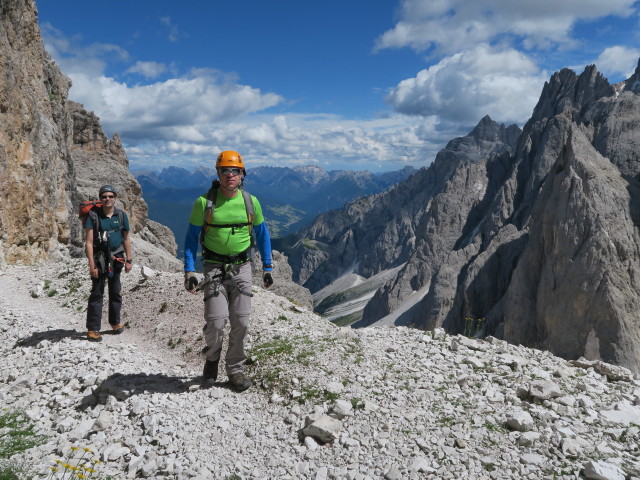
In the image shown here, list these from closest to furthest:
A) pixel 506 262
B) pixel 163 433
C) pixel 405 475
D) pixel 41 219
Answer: pixel 405 475
pixel 163 433
pixel 41 219
pixel 506 262

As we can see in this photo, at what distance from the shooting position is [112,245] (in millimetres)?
11172

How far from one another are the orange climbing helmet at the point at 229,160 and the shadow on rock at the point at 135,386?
4.48 metres

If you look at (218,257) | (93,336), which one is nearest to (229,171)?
(218,257)

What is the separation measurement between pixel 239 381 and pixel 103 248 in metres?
5.49

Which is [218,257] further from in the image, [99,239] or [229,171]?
[99,239]

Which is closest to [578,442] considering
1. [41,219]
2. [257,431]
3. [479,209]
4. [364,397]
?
[364,397]

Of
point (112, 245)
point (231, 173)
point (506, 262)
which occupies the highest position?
point (231, 173)

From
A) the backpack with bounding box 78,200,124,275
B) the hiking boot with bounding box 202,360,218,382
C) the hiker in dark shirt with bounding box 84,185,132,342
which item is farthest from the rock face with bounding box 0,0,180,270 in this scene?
the hiking boot with bounding box 202,360,218,382

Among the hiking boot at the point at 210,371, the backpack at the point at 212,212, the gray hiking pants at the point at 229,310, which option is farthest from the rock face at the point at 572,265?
the backpack at the point at 212,212

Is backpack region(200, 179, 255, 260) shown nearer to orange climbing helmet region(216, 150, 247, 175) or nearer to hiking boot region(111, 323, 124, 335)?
orange climbing helmet region(216, 150, 247, 175)

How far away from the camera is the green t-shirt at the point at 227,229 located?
811cm

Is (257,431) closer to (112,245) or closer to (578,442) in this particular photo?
(578,442)

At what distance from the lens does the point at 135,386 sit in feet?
27.8

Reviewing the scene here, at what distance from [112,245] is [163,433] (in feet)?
19.6
